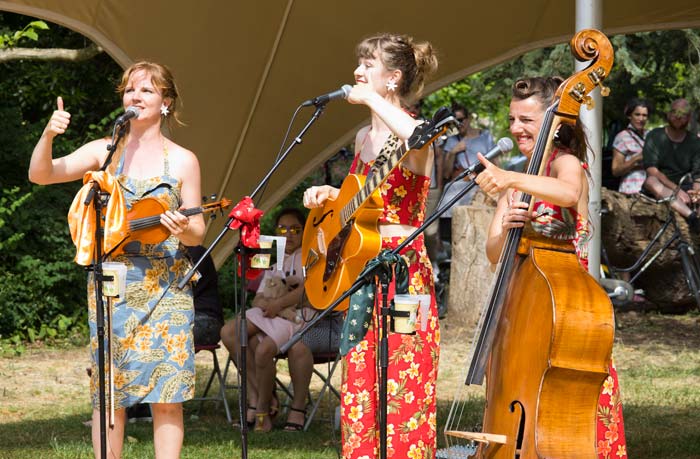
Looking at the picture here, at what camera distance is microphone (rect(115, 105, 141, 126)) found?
4.31m

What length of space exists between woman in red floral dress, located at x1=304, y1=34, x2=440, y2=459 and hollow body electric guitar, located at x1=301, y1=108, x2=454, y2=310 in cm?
11

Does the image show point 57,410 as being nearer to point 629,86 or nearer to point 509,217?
point 509,217

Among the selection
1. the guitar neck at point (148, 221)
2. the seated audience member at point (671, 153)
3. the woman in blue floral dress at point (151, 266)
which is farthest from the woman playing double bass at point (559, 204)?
the seated audience member at point (671, 153)

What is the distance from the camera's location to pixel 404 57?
4305 mm

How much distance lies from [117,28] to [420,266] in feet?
9.40

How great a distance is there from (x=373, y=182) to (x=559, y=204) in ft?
2.25

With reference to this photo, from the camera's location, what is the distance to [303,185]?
13.2 meters

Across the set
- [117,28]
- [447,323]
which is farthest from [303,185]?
[117,28]

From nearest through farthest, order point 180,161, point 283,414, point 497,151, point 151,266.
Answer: point 497,151, point 151,266, point 180,161, point 283,414

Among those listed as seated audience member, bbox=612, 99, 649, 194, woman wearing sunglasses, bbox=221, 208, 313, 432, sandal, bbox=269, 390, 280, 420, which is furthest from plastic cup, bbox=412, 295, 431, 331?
seated audience member, bbox=612, 99, 649, 194

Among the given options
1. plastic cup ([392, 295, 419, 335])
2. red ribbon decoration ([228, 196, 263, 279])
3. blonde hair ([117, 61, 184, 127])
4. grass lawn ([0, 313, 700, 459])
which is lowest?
grass lawn ([0, 313, 700, 459])

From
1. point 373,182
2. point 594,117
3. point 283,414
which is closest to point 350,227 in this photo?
point 373,182

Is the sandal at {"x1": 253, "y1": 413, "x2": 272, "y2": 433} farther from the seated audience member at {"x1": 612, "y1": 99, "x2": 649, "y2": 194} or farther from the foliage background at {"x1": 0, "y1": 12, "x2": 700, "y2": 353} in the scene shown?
the seated audience member at {"x1": 612, "y1": 99, "x2": 649, "y2": 194}

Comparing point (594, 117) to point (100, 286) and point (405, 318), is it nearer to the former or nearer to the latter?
point (405, 318)
